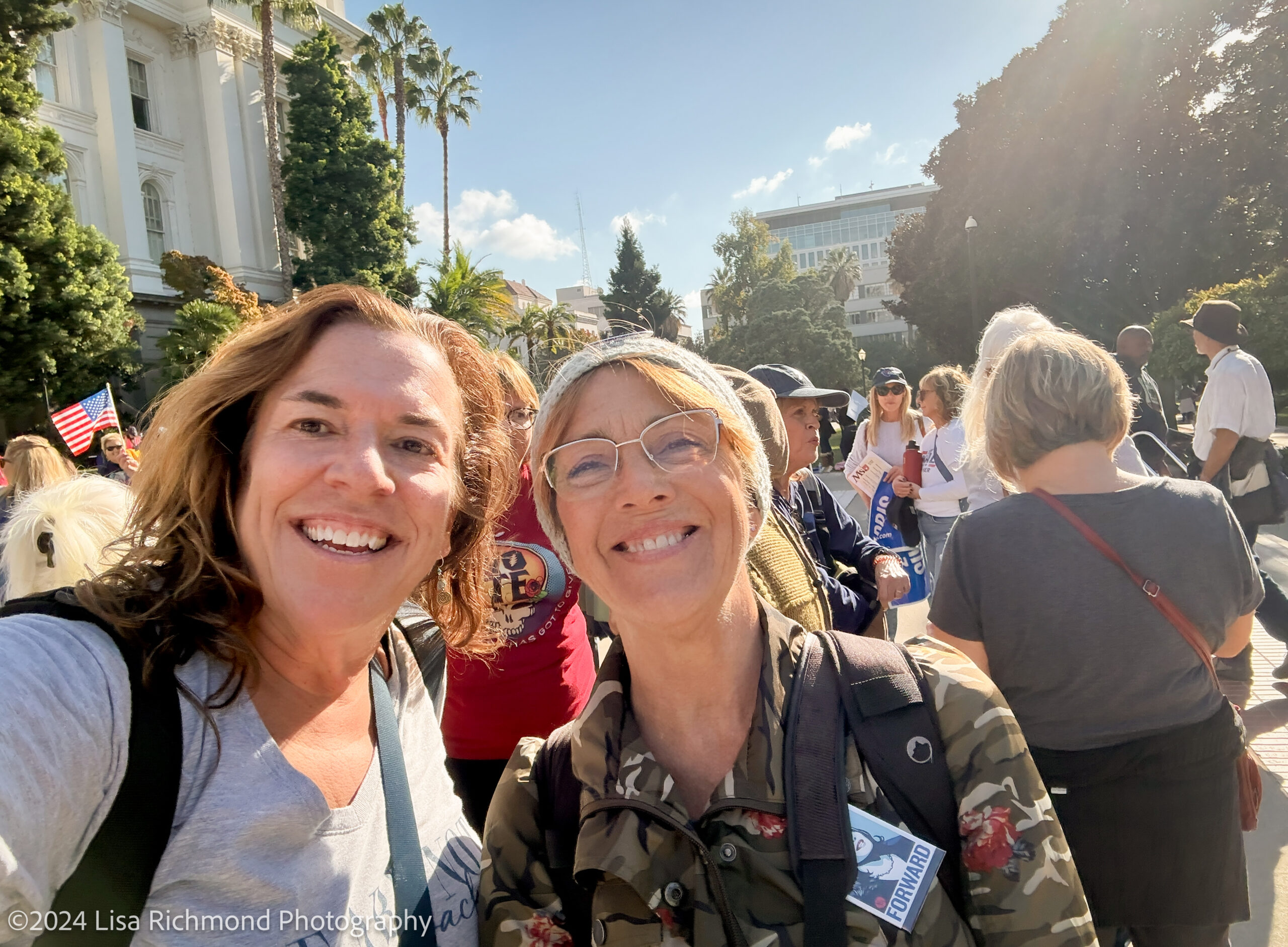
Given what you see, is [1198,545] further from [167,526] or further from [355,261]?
[355,261]

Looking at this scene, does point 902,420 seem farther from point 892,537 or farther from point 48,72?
point 48,72

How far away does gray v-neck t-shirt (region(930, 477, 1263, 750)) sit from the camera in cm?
206

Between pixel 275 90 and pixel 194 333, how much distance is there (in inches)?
489

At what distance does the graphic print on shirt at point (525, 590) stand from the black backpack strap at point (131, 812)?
1.46 m

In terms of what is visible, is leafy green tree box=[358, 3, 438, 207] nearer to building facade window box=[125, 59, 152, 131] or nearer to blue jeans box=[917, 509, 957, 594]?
building facade window box=[125, 59, 152, 131]

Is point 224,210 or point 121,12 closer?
point 121,12

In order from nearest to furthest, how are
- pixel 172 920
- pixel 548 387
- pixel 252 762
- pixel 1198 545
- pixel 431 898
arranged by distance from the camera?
pixel 172 920
pixel 252 762
pixel 431 898
pixel 548 387
pixel 1198 545

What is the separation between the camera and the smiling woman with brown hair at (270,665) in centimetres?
113

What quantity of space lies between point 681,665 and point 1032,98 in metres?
30.7

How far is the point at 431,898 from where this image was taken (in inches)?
58.4

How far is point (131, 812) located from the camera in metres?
1.15

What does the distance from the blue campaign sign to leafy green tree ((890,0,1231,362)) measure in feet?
66.1

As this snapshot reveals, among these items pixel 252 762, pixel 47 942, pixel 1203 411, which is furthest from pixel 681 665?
pixel 1203 411

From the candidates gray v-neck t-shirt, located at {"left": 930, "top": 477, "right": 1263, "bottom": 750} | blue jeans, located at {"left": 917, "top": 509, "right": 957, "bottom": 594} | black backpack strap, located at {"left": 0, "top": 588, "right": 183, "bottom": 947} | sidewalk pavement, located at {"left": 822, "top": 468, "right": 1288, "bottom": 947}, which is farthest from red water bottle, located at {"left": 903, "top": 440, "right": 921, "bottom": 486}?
black backpack strap, located at {"left": 0, "top": 588, "right": 183, "bottom": 947}
